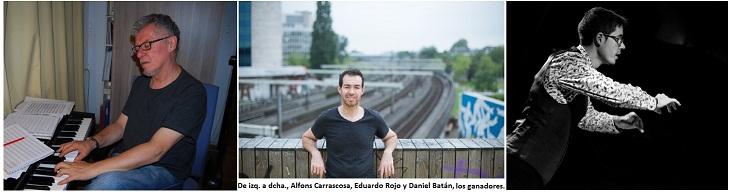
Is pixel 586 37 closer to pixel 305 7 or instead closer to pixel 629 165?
pixel 629 165

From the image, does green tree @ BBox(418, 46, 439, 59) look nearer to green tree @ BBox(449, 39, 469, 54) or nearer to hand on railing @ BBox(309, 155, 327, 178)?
green tree @ BBox(449, 39, 469, 54)

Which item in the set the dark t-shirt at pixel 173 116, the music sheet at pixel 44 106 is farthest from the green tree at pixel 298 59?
the music sheet at pixel 44 106

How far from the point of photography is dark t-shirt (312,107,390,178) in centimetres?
218

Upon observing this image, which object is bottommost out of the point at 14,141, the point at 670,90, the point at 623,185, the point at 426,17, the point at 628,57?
the point at 623,185

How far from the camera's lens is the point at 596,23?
2143 mm

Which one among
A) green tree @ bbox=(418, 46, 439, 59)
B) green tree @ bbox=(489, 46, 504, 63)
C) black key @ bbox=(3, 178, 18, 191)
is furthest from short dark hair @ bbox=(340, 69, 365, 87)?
black key @ bbox=(3, 178, 18, 191)

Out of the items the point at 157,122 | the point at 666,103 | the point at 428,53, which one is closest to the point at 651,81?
the point at 666,103

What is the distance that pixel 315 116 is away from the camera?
7.32 ft

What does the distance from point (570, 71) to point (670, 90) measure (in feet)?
1.47

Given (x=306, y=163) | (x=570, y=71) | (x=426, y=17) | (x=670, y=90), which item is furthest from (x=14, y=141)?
(x=670, y=90)

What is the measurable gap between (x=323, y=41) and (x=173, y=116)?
0.72m

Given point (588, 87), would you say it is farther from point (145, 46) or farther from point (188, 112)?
point (145, 46)

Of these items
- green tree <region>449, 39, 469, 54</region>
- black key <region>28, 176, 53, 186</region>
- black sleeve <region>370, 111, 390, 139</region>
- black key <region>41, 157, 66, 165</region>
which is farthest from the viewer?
green tree <region>449, 39, 469, 54</region>

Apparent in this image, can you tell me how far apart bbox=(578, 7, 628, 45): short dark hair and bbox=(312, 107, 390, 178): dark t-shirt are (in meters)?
0.91
